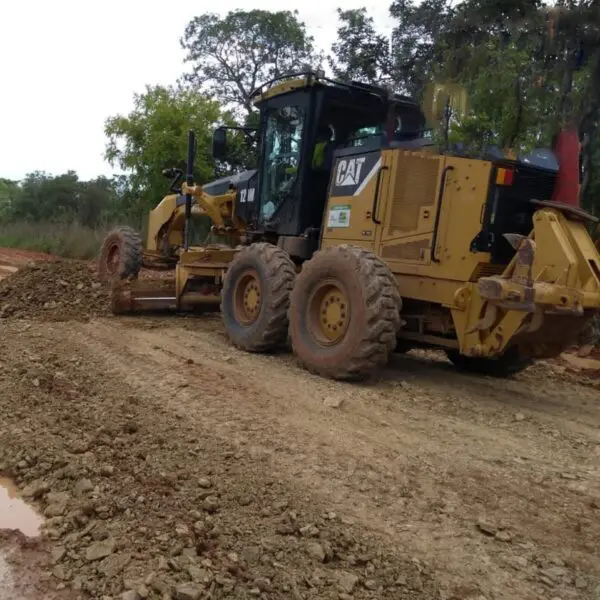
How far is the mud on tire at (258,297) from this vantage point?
7.18 meters

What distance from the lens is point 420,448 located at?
14.5ft

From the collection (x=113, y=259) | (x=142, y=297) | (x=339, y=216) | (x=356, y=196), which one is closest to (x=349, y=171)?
(x=356, y=196)

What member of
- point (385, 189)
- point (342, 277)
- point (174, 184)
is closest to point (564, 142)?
point (385, 189)

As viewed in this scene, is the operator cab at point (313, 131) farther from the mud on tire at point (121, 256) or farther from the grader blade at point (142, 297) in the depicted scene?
the mud on tire at point (121, 256)

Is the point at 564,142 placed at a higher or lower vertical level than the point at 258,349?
higher

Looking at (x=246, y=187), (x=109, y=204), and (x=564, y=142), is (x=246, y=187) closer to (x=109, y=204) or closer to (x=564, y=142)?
(x=564, y=142)

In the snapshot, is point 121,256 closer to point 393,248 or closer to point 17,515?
point 393,248

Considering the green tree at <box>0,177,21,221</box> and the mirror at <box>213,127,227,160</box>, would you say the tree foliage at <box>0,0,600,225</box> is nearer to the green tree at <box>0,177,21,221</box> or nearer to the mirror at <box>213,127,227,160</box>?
the mirror at <box>213,127,227,160</box>

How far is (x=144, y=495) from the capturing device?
136 inches

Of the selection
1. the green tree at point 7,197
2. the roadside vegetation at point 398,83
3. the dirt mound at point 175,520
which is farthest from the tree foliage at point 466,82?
the green tree at point 7,197

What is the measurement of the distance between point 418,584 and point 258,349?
15.4ft

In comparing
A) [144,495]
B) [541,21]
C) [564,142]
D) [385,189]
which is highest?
[541,21]

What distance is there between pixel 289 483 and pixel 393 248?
341 centimetres

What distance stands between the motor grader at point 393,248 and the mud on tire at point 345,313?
0.04 ft
